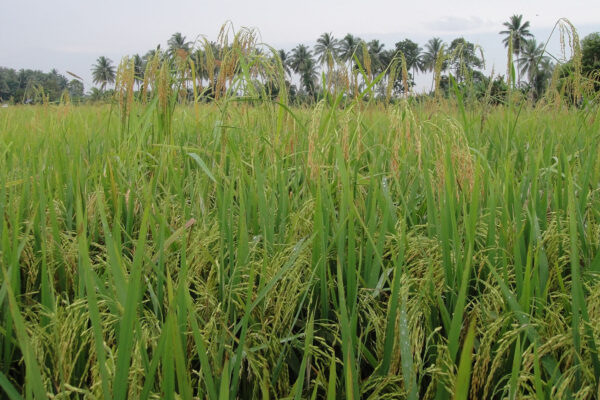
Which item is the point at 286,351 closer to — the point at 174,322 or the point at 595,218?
the point at 174,322

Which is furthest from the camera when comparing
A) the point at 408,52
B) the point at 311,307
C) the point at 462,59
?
the point at 408,52

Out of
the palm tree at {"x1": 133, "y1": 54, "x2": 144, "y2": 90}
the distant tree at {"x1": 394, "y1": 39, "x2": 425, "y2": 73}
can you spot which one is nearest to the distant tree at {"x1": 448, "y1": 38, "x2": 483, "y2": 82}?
the distant tree at {"x1": 394, "y1": 39, "x2": 425, "y2": 73}

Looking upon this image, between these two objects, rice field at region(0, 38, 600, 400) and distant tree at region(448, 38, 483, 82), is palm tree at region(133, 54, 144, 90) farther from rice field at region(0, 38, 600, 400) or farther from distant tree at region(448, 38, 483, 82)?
distant tree at region(448, 38, 483, 82)

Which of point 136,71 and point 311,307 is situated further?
point 136,71

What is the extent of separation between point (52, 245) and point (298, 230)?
0.58 metres

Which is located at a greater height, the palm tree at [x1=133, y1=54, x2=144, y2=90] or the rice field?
the palm tree at [x1=133, y1=54, x2=144, y2=90]

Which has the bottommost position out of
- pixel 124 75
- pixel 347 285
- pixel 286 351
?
pixel 286 351

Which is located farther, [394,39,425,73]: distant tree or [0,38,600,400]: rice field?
[394,39,425,73]: distant tree

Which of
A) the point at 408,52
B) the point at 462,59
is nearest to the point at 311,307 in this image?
the point at 462,59

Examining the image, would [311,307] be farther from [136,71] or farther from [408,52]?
[408,52]

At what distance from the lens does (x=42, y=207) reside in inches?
41.1

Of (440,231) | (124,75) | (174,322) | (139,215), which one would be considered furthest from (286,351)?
(124,75)

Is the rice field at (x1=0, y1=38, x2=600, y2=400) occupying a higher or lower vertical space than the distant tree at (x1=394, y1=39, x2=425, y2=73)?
lower

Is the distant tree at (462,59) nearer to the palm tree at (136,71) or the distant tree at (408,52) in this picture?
the distant tree at (408,52)
